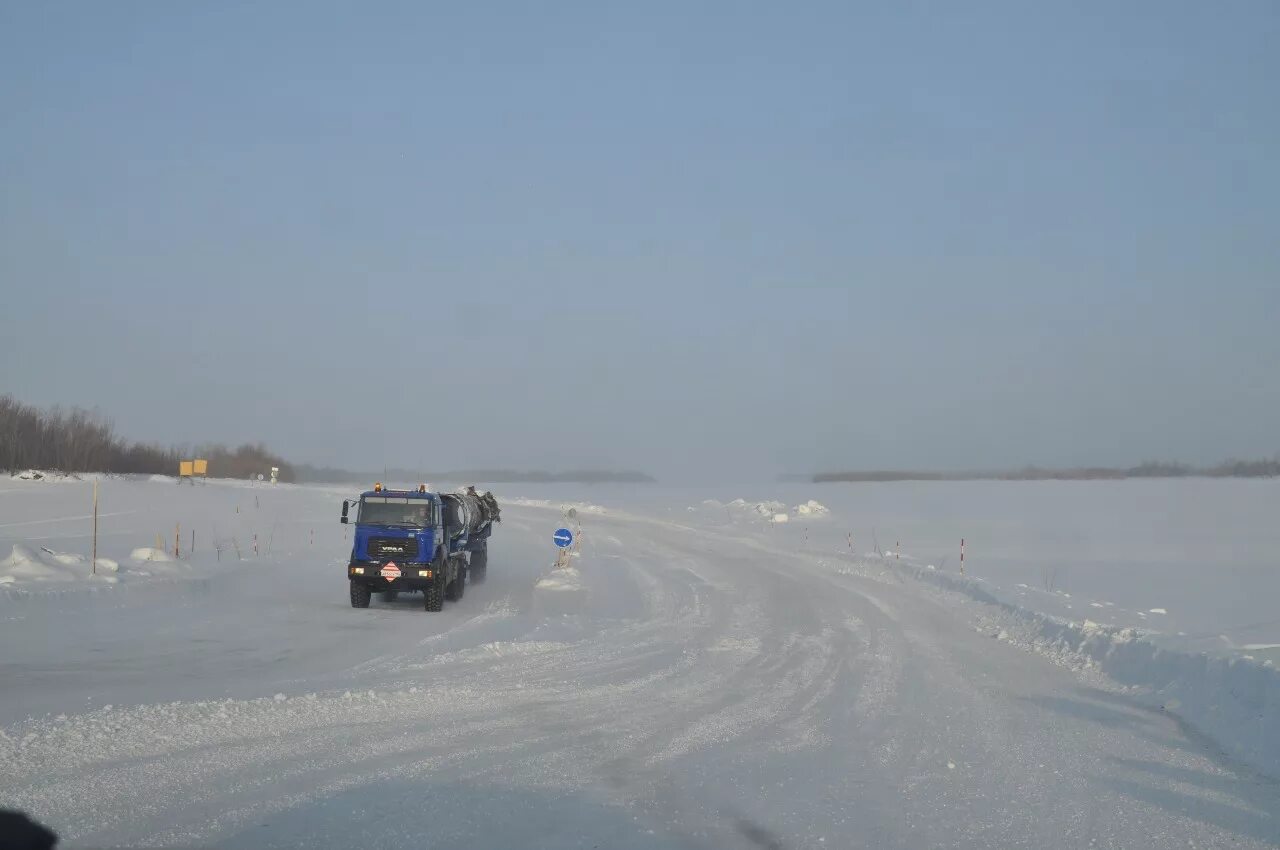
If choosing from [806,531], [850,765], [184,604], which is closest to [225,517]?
[806,531]

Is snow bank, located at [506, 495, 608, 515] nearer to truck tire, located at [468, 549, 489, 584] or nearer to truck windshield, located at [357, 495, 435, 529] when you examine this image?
truck tire, located at [468, 549, 489, 584]

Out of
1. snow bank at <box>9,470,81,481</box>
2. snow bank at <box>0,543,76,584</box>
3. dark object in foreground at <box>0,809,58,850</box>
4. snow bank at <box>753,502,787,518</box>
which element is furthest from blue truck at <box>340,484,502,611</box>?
snow bank at <box>9,470,81,481</box>

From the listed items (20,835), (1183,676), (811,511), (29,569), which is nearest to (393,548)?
(29,569)

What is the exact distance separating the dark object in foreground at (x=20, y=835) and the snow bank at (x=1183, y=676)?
9.77m

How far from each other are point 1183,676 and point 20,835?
13608mm

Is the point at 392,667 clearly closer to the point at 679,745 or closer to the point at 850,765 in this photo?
the point at 679,745

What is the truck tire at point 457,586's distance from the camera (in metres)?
23.9

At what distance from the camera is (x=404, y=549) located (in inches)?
880

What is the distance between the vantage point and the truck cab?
22109 millimetres

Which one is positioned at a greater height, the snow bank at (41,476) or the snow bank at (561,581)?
the snow bank at (41,476)

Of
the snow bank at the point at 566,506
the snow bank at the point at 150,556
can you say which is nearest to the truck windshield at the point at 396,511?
the snow bank at the point at 150,556

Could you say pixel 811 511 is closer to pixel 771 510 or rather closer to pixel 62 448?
pixel 771 510

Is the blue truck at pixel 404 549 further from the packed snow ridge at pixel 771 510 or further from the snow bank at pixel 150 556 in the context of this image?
the packed snow ridge at pixel 771 510

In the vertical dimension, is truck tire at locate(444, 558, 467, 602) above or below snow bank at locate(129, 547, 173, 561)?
below
